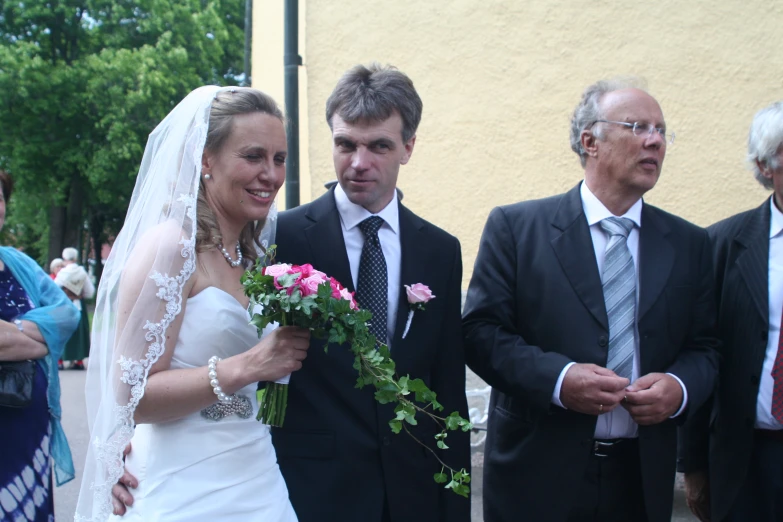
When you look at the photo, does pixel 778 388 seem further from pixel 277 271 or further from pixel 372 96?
pixel 277 271

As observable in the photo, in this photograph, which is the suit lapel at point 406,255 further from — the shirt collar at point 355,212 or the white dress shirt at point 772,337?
the white dress shirt at point 772,337

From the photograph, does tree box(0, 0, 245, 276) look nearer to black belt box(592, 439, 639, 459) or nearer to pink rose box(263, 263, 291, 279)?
black belt box(592, 439, 639, 459)

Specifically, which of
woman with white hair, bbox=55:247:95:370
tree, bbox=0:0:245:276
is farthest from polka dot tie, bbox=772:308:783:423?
tree, bbox=0:0:245:276

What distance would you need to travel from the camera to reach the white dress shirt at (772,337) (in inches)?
123

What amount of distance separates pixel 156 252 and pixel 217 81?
78.2 ft

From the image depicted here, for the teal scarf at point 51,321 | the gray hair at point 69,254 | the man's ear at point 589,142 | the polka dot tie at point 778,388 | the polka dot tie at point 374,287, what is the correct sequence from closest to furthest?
the polka dot tie at point 374,287
the polka dot tie at point 778,388
the man's ear at point 589,142
the teal scarf at point 51,321
the gray hair at point 69,254

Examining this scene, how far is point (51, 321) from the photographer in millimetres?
3627

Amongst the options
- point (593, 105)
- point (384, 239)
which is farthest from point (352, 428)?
point (593, 105)

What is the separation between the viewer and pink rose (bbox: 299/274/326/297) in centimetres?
208

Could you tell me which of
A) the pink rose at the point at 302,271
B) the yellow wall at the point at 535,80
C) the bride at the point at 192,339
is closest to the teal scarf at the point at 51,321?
the bride at the point at 192,339

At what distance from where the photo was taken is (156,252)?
7.34 feet

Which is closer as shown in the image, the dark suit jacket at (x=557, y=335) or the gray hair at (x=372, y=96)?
the gray hair at (x=372, y=96)

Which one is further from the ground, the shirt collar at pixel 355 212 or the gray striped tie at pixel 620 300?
the shirt collar at pixel 355 212

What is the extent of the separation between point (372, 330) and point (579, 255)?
0.95 meters
